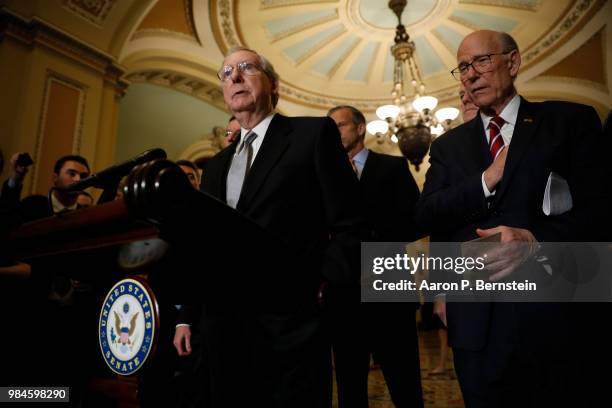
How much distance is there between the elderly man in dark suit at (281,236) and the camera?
0.79 metres

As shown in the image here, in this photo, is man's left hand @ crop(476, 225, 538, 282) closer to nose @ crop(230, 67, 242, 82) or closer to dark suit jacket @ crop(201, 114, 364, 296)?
dark suit jacket @ crop(201, 114, 364, 296)

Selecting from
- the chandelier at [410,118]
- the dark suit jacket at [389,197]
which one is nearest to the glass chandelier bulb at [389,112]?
the chandelier at [410,118]

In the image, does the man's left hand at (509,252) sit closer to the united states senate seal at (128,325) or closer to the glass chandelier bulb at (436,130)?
the united states senate seal at (128,325)

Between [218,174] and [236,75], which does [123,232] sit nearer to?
[218,174]

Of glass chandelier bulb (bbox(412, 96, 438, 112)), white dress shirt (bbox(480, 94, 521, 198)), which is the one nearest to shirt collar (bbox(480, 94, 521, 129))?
white dress shirt (bbox(480, 94, 521, 198))

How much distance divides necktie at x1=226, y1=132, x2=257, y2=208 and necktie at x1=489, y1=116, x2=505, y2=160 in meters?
0.71

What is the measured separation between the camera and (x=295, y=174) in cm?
98

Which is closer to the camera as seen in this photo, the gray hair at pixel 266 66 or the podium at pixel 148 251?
the podium at pixel 148 251

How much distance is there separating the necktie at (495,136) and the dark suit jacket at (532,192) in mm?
51

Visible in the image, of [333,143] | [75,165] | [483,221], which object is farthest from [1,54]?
[483,221]

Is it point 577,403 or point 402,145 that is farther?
point 402,145

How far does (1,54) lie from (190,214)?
486 centimetres

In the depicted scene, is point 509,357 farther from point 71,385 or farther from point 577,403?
point 71,385

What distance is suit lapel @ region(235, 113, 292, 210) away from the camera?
0.98 m
